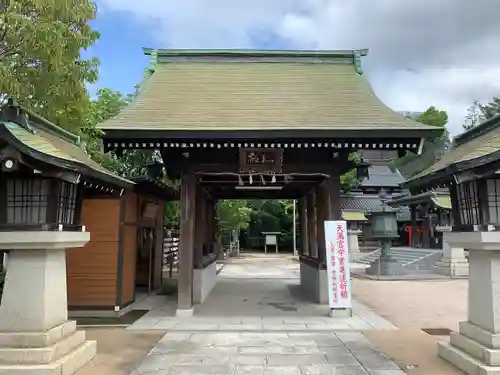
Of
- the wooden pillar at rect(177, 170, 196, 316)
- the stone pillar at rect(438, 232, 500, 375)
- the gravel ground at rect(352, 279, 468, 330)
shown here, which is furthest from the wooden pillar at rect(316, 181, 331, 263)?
the stone pillar at rect(438, 232, 500, 375)

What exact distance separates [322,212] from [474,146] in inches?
174

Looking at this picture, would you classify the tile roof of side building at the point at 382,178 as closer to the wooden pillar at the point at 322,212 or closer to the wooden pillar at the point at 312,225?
the wooden pillar at the point at 312,225

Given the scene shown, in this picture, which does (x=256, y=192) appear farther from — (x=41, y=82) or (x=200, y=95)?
(x=41, y=82)

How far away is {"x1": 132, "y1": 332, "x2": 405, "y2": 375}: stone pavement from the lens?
5.09 metres

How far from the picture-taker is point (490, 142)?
5297mm

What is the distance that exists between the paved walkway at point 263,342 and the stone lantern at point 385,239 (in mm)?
8974

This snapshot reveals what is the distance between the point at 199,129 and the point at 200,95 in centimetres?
251

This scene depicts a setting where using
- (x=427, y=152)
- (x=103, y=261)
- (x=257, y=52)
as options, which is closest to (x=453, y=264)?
(x=257, y=52)

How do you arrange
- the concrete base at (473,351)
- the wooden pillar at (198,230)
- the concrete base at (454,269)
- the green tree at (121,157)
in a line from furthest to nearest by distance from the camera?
the concrete base at (454,269), the green tree at (121,157), the wooden pillar at (198,230), the concrete base at (473,351)

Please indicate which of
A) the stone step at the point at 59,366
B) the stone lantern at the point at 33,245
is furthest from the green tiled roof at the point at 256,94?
the stone step at the point at 59,366

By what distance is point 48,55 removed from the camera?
7.21m

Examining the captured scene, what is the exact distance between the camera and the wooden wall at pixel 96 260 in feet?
28.3

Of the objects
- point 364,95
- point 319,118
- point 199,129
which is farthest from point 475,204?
point 364,95

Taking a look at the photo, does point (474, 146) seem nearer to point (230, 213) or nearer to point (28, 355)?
point (28, 355)
